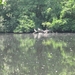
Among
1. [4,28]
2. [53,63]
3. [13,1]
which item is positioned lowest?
[4,28]

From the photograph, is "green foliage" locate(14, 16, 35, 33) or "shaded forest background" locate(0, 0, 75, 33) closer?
"shaded forest background" locate(0, 0, 75, 33)

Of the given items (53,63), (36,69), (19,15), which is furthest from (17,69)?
(19,15)

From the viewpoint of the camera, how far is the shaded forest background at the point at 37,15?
3931cm

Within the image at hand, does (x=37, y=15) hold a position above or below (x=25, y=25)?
above

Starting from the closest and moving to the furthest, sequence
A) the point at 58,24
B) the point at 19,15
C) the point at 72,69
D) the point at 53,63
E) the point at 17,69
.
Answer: the point at 72,69 → the point at 17,69 → the point at 53,63 → the point at 58,24 → the point at 19,15

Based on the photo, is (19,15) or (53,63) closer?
(53,63)

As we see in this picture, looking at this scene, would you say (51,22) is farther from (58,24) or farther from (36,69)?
(36,69)

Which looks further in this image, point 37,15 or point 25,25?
point 37,15

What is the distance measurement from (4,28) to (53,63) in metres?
29.6

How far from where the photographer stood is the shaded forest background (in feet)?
129

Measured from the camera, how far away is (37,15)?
44.4 meters

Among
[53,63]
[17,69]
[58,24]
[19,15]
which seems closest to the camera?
[17,69]

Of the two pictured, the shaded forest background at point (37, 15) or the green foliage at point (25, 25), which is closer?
the shaded forest background at point (37, 15)

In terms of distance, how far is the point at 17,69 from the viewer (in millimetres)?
11828
